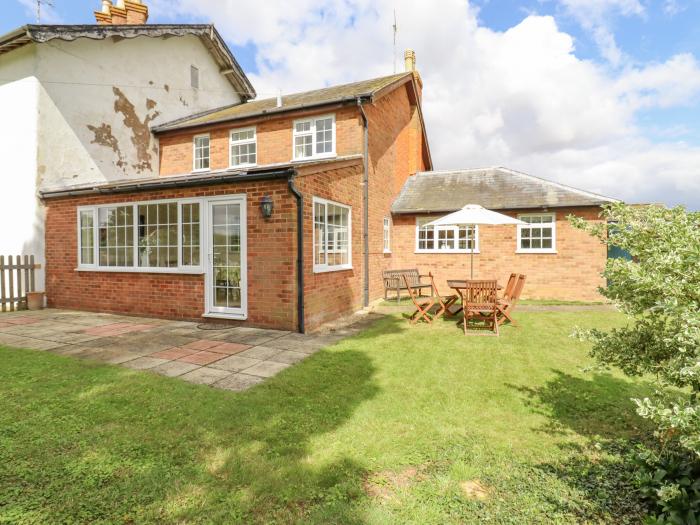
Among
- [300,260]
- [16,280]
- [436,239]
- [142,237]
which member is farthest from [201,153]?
[436,239]

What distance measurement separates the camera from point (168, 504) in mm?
2369

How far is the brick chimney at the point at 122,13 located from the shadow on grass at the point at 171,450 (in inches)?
595

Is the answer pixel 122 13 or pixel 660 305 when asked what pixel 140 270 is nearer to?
pixel 660 305

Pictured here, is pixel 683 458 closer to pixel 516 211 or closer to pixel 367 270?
pixel 367 270

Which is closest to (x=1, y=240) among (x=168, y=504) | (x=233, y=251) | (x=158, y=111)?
(x=158, y=111)

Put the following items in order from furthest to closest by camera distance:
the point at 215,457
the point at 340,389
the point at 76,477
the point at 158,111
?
1. the point at 158,111
2. the point at 340,389
3. the point at 215,457
4. the point at 76,477

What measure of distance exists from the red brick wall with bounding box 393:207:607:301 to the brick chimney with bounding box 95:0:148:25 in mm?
14322

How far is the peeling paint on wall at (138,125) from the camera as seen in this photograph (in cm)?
1241

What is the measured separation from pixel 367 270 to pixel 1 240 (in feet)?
34.6

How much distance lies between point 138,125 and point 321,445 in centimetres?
1405

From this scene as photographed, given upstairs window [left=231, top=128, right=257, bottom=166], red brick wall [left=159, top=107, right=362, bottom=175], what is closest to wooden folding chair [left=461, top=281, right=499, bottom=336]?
red brick wall [left=159, top=107, right=362, bottom=175]

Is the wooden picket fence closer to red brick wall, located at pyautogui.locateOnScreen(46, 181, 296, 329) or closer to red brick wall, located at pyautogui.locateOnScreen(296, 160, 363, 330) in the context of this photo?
red brick wall, located at pyautogui.locateOnScreen(46, 181, 296, 329)

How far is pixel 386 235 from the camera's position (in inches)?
548

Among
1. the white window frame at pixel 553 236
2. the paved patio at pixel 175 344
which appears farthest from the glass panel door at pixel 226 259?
the white window frame at pixel 553 236
